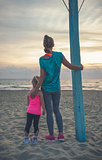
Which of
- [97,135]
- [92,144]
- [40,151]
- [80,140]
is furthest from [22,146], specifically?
[97,135]

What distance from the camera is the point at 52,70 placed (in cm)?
329

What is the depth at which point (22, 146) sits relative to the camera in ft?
10.7

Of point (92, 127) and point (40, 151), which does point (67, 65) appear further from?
point (92, 127)

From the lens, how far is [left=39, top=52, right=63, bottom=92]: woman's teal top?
10.6ft

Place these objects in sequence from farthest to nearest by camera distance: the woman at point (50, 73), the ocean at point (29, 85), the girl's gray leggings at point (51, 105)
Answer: the ocean at point (29, 85), the girl's gray leggings at point (51, 105), the woman at point (50, 73)

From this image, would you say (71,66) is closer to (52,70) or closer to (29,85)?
(52,70)

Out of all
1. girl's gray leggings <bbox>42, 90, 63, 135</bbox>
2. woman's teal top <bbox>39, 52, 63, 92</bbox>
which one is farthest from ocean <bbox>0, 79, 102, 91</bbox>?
woman's teal top <bbox>39, 52, 63, 92</bbox>

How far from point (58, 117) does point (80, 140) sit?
73cm

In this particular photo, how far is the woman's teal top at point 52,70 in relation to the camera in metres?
3.22

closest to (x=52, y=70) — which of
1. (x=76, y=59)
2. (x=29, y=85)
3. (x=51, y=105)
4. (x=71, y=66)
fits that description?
(x=71, y=66)

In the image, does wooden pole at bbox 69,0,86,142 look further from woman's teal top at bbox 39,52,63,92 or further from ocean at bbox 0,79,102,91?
ocean at bbox 0,79,102,91

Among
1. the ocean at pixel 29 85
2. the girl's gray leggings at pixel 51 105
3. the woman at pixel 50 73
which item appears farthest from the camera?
the ocean at pixel 29 85

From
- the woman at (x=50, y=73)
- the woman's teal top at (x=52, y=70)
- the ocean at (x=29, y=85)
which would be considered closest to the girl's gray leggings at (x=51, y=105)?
the woman at (x=50, y=73)

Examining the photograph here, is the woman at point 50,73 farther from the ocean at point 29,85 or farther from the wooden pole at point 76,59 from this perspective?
the ocean at point 29,85
